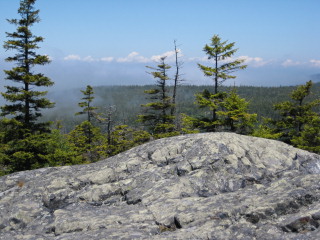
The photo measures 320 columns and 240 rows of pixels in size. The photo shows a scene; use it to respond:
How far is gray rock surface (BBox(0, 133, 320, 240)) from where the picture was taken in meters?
5.50

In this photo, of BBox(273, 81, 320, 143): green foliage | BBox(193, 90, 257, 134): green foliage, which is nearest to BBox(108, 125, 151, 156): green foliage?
BBox(193, 90, 257, 134): green foliage


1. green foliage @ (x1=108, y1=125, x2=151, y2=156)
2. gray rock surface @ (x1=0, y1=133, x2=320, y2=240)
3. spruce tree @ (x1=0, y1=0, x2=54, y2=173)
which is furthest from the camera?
green foliage @ (x1=108, y1=125, x2=151, y2=156)

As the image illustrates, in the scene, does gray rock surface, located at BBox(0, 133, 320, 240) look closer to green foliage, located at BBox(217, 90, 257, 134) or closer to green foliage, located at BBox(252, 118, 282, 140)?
green foliage, located at BBox(217, 90, 257, 134)

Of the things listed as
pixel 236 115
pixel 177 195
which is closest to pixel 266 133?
pixel 236 115

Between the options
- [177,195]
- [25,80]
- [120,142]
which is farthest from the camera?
[120,142]

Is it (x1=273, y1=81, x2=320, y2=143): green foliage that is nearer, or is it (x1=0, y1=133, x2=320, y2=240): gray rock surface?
(x1=0, y1=133, x2=320, y2=240): gray rock surface

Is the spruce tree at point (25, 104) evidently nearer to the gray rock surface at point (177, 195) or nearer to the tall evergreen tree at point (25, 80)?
the tall evergreen tree at point (25, 80)

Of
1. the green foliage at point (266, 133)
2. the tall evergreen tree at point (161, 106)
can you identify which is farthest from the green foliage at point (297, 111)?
the tall evergreen tree at point (161, 106)

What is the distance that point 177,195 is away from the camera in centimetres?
714

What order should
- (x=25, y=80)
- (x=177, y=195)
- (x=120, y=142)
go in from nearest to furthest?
1. (x=177, y=195)
2. (x=25, y=80)
3. (x=120, y=142)

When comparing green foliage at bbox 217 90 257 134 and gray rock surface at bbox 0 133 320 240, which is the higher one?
green foliage at bbox 217 90 257 134

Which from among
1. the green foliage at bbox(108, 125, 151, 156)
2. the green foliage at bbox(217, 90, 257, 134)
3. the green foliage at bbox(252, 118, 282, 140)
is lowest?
the green foliage at bbox(108, 125, 151, 156)

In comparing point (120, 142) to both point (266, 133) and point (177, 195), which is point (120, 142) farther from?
point (177, 195)

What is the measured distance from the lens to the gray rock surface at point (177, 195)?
5500mm
